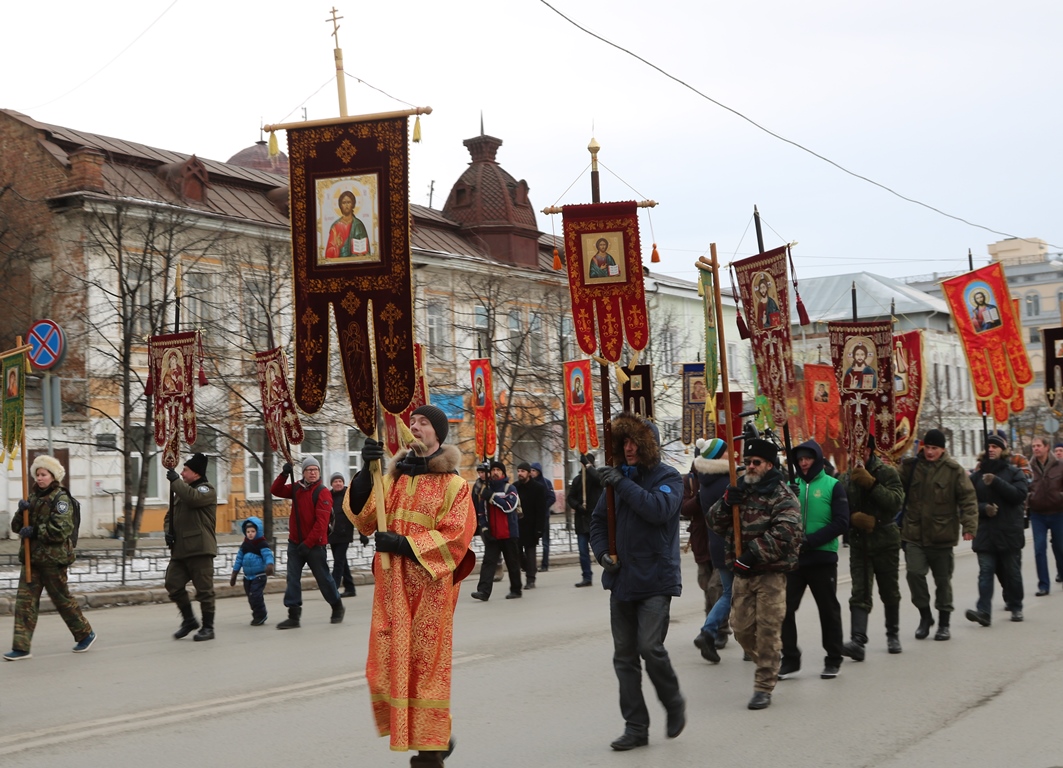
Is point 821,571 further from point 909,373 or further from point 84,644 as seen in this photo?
point 909,373

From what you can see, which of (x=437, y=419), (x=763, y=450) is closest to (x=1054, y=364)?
(x=763, y=450)

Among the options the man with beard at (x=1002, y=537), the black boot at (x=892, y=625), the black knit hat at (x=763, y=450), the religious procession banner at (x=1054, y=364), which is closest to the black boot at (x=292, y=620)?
the black boot at (x=892, y=625)

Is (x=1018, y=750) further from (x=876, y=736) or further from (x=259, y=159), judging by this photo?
(x=259, y=159)

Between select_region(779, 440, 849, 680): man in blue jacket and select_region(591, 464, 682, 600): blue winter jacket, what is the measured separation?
2.47m

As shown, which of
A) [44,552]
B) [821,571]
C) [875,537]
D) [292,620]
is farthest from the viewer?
[292,620]

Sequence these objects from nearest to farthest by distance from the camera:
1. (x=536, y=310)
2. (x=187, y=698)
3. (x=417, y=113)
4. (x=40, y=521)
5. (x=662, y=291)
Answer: (x=417, y=113), (x=187, y=698), (x=40, y=521), (x=536, y=310), (x=662, y=291)

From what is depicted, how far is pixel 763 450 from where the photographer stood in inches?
352

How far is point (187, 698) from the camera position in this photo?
9320mm

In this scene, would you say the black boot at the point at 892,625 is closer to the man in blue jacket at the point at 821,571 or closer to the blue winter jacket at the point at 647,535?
the man in blue jacket at the point at 821,571

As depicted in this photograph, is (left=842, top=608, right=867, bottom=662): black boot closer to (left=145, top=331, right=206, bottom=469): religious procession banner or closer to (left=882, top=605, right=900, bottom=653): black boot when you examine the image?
→ (left=882, top=605, right=900, bottom=653): black boot

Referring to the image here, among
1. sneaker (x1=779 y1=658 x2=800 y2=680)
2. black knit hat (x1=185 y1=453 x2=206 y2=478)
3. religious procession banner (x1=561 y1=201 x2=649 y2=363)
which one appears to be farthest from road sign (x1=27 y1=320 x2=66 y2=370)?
sneaker (x1=779 y1=658 x2=800 y2=680)

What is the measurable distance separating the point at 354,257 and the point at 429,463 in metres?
2.54

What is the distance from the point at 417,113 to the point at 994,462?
8052 mm

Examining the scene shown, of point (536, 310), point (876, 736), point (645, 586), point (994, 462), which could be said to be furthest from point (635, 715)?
point (536, 310)
